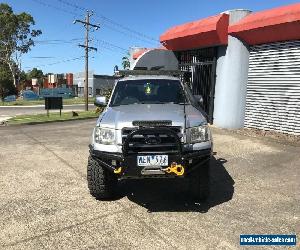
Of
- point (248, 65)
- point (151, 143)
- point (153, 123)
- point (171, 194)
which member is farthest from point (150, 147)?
point (248, 65)

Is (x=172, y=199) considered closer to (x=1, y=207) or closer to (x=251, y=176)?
(x=251, y=176)

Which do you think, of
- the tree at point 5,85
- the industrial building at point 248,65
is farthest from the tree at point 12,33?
the industrial building at point 248,65

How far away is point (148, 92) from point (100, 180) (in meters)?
1.93

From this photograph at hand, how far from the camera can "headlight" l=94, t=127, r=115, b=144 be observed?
14.9 feet

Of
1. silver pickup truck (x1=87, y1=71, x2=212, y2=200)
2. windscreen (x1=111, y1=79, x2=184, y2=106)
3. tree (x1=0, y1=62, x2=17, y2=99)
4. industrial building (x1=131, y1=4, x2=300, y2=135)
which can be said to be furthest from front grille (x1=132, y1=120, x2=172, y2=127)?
tree (x1=0, y1=62, x2=17, y2=99)

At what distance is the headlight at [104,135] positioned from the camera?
455cm

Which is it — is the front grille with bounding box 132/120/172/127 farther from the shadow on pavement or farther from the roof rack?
the roof rack

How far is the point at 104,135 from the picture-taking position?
4.62 metres

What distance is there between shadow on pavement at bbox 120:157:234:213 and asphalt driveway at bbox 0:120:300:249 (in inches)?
0.6

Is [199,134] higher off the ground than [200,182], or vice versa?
[199,134]

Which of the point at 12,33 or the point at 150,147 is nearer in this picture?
the point at 150,147

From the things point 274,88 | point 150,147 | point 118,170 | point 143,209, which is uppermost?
point 274,88

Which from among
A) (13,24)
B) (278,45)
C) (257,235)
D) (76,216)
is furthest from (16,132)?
(13,24)

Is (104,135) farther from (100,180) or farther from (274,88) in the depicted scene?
(274,88)
